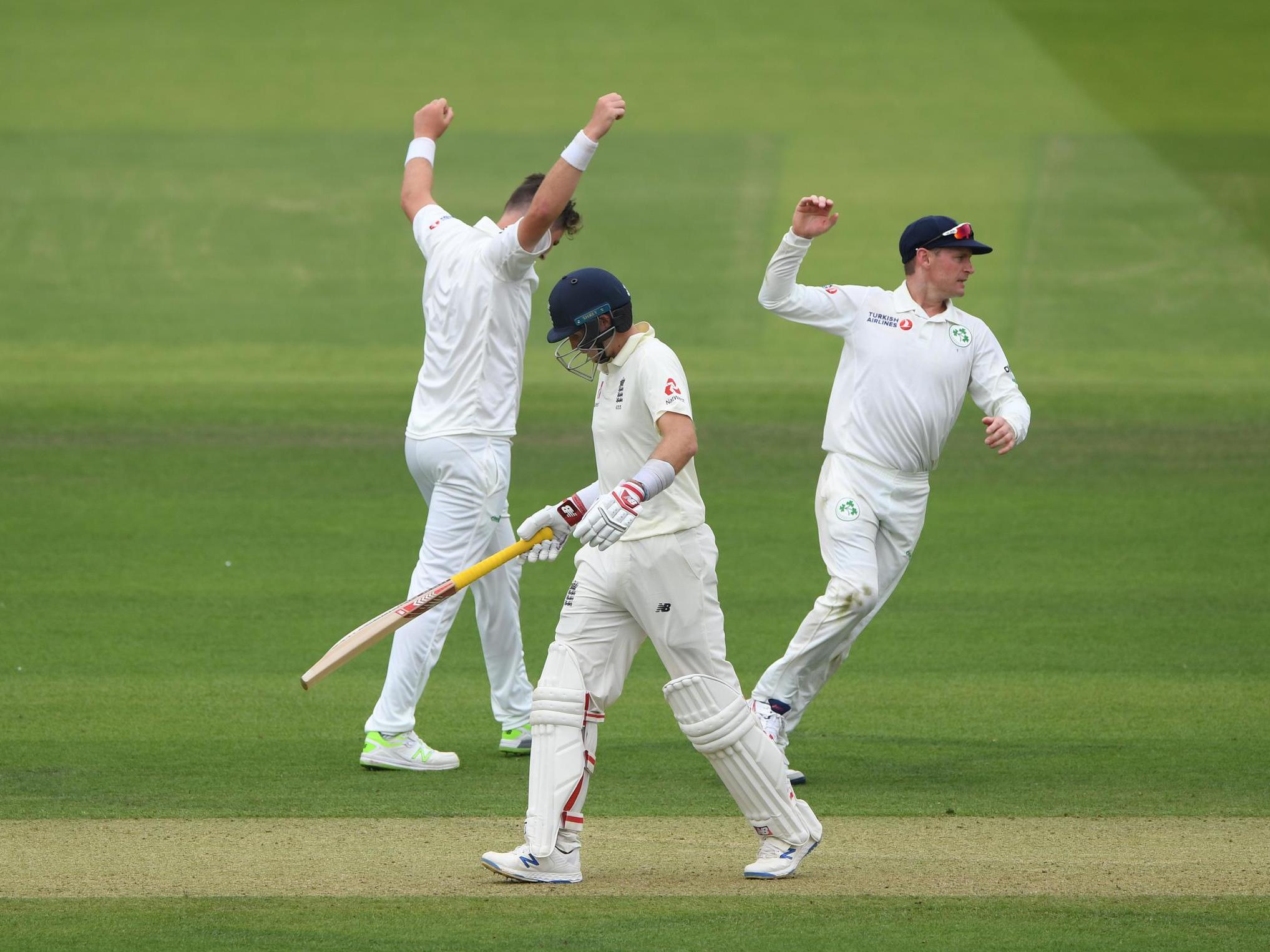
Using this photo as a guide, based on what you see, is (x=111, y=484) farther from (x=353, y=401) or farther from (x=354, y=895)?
(x=354, y=895)

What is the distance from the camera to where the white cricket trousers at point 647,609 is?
5359 millimetres

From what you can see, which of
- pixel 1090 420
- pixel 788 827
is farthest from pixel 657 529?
pixel 1090 420

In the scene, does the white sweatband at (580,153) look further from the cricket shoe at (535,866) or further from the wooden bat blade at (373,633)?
the cricket shoe at (535,866)

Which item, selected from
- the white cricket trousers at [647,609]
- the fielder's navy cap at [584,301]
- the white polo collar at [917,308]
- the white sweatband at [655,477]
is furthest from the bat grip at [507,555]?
the white polo collar at [917,308]

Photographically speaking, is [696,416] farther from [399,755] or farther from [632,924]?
[632,924]

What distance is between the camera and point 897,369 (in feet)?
23.0

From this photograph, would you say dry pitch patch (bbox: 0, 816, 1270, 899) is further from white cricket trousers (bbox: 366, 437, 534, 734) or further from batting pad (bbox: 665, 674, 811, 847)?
white cricket trousers (bbox: 366, 437, 534, 734)

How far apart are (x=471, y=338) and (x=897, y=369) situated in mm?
1724

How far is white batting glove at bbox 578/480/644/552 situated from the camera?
16.7ft

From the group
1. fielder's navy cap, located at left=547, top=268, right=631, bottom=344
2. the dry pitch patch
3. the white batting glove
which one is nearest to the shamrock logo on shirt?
the dry pitch patch

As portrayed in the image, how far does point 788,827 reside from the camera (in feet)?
17.4

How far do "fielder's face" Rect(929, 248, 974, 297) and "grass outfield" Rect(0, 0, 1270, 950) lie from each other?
6.21ft

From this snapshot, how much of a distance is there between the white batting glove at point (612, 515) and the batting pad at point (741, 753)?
0.56 meters

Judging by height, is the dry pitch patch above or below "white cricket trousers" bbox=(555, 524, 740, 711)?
below
